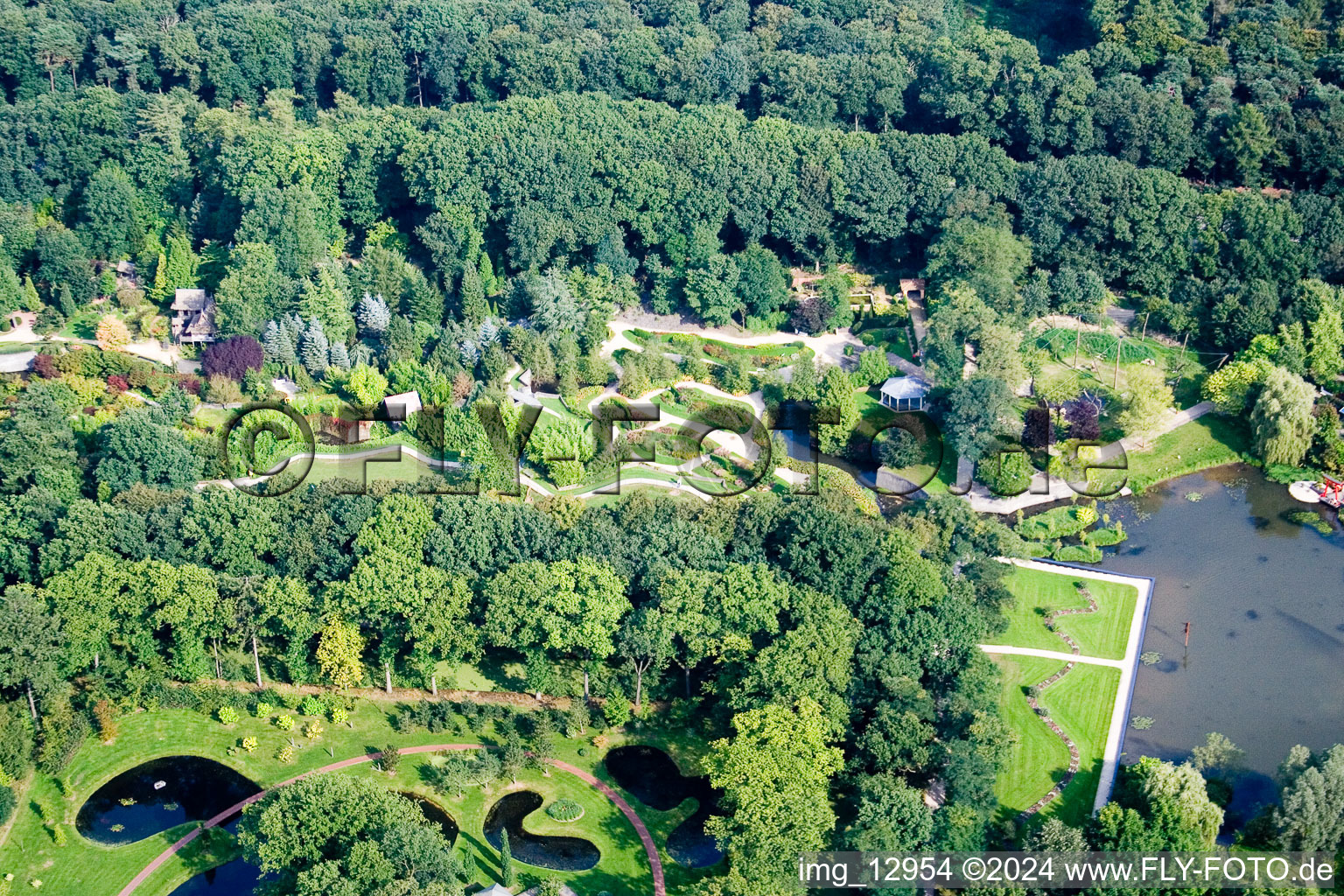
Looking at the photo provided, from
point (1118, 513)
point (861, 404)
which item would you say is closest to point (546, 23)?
point (861, 404)

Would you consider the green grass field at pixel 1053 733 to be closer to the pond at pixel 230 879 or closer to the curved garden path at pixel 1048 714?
the curved garden path at pixel 1048 714

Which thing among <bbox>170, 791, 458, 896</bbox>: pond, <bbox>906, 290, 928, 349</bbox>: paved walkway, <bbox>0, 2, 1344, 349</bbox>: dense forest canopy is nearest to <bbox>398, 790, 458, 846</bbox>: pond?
<bbox>170, 791, 458, 896</bbox>: pond

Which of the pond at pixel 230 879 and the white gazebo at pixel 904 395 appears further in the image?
the white gazebo at pixel 904 395

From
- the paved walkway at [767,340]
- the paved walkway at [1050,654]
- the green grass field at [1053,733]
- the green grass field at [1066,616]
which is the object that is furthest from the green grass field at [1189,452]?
the paved walkway at [767,340]

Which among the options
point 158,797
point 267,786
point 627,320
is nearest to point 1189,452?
point 627,320

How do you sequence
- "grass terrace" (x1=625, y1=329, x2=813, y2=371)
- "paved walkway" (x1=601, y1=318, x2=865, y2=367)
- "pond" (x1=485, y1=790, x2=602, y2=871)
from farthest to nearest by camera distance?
"paved walkway" (x1=601, y1=318, x2=865, y2=367) < "grass terrace" (x1=625, y1=329, x2=813, y2=371) < "pond" (x1=485, y1=790, x2=602, y2=871)

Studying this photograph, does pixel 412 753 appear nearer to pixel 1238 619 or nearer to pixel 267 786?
pixel 267 786

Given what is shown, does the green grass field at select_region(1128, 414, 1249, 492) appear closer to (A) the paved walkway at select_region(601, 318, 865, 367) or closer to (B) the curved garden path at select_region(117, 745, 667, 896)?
(A) the paved walkway at select_region(601, 318, 865, 367)
